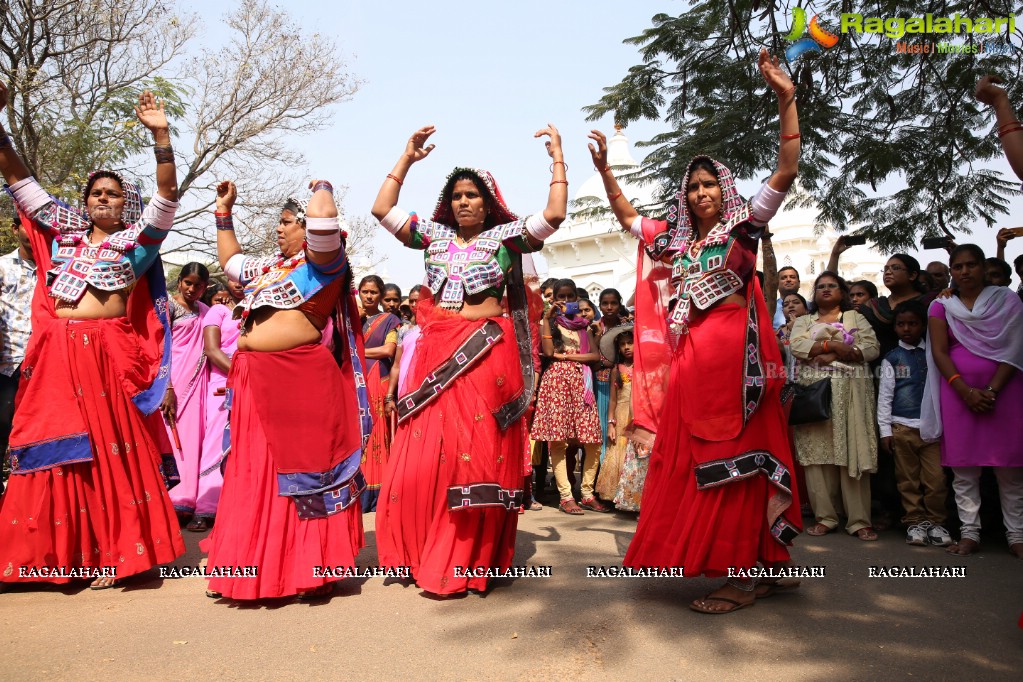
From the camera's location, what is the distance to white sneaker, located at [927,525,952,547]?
557 cm

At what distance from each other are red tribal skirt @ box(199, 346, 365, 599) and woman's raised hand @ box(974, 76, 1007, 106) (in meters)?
3.43

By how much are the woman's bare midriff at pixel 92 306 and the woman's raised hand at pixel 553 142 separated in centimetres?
255

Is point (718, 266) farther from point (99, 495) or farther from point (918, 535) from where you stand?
point (99, 495)

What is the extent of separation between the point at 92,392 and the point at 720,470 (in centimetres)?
331

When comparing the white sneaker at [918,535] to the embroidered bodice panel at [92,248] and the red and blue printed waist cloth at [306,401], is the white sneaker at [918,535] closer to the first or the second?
the red and blue printed waist cloth at [306,401]

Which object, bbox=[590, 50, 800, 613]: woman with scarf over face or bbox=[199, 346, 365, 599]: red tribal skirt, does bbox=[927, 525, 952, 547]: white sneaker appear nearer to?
bbox=[590, 50, 800, 613]: woman with scarf over face

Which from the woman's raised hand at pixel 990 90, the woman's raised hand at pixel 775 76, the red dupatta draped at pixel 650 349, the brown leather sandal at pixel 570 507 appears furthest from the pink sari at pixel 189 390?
the woman's raised hand at pixel 990 90

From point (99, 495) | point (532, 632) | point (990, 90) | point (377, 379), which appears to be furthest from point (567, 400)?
point (990, 90)

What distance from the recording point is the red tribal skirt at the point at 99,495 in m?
4.18

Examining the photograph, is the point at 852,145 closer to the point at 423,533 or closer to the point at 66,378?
the point at 423,533

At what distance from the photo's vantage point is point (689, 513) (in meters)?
3.94

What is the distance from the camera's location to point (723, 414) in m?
3.97

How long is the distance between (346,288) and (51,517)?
1934 mm

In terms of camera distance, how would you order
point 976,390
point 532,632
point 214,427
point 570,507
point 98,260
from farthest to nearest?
point 570,507
point 214,427
point 976,390
point 98,260
point 532,632
